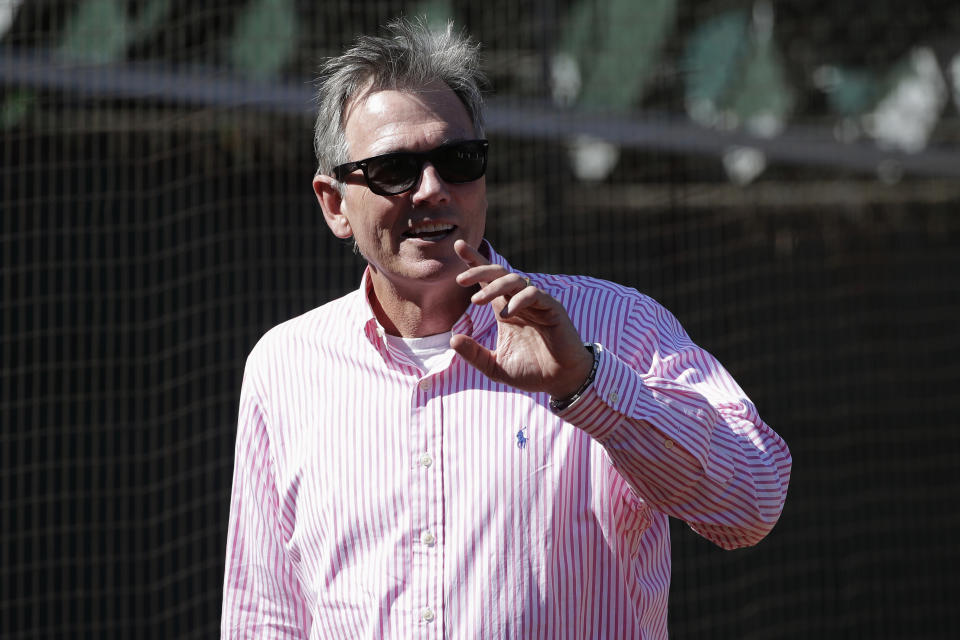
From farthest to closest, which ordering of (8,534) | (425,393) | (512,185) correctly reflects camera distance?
(512,185) < (8,534) < (425,393)

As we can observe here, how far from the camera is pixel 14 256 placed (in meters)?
4.85

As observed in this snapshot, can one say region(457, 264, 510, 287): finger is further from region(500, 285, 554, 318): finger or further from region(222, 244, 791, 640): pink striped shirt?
region(222, 244, 791, 640): pink striped shirt

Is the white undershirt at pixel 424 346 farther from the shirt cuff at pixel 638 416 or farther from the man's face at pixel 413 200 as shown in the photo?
the shirt cuff at pixel 638 416

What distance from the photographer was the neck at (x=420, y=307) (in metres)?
1.82

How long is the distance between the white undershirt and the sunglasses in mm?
252

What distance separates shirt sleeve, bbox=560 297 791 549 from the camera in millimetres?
1402

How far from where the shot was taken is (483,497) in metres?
1.67

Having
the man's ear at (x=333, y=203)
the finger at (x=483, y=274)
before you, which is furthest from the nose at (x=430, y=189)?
the finger at (x=483, y=274)

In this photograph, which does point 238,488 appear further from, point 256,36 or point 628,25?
point 628,25

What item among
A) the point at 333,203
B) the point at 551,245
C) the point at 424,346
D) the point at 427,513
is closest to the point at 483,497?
the point at 427,513

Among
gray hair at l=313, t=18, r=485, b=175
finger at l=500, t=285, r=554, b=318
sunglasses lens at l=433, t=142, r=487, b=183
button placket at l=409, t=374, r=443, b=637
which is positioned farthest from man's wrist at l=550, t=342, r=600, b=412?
gray hair at l=313, t=18, r=485, b=175

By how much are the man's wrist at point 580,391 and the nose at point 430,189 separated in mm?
431

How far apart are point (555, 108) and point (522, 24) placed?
544 millimetres

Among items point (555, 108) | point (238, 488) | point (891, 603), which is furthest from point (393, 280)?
point (891, 603)
